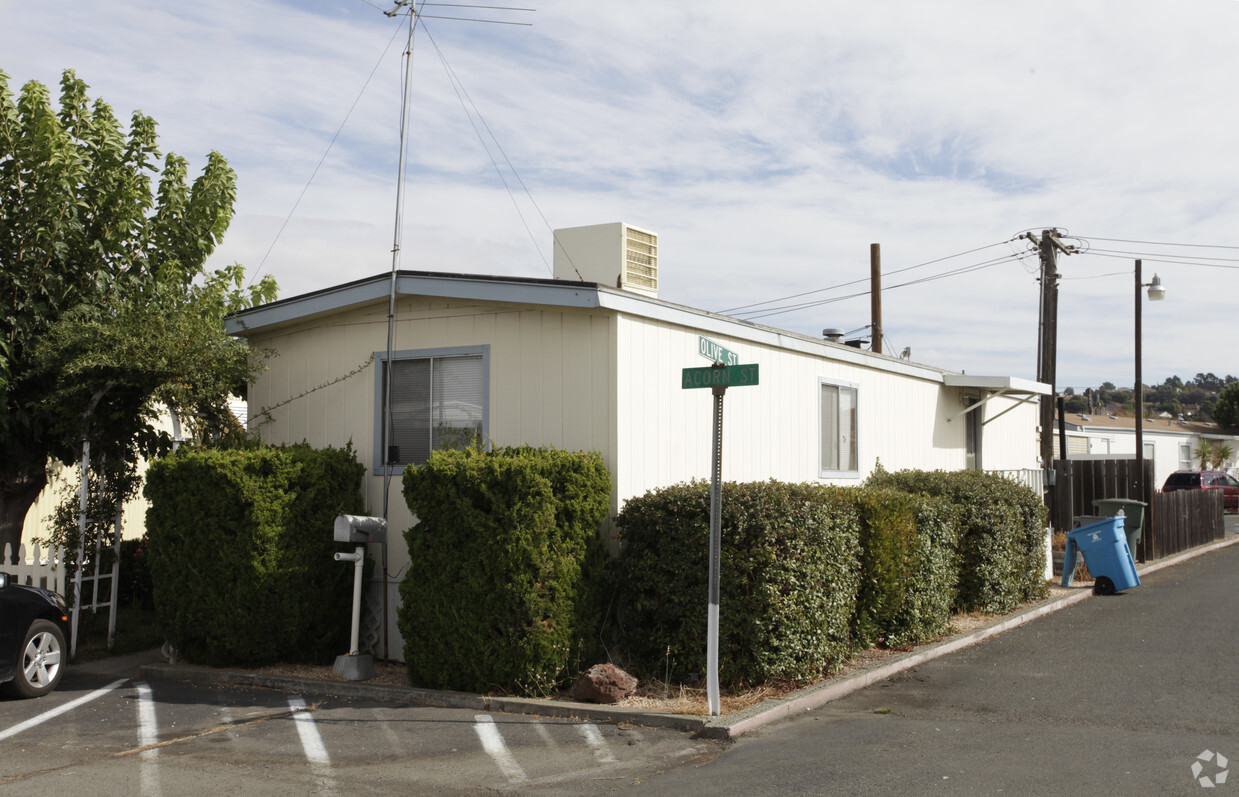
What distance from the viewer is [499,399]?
9.55m

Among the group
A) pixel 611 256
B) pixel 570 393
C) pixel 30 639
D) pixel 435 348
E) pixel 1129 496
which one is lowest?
pixel 30 639

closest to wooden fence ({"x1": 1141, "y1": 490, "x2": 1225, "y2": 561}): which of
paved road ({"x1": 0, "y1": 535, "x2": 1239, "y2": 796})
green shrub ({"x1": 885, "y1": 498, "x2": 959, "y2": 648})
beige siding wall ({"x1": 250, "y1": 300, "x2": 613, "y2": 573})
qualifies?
green shrub ({"x1": 885, "y1": 498, "x2": 959, "y2": 648})

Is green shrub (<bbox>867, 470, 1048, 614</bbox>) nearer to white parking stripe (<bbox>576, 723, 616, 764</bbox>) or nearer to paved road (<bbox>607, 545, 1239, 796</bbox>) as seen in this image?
paved road (<bbox>607, 545, 1239, 796</bbox>)

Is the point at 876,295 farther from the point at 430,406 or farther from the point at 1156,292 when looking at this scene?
the point at 430,406

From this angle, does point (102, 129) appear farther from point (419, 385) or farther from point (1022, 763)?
point (1022, 763)

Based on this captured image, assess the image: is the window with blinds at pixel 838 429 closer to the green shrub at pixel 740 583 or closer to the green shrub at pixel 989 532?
the green shrub at pixel 989 532

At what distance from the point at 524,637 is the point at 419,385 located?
9.76ft

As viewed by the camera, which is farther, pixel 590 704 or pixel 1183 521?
pixel 1183 521

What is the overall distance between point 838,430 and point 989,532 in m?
2.10

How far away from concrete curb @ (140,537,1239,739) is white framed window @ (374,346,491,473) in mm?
2109

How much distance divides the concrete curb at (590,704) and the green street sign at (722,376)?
2339 mm

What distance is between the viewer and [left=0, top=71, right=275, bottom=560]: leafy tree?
977 cm

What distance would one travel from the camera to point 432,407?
32.3 ft

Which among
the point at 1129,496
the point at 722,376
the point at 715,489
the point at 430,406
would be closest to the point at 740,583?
the point at 715,489
